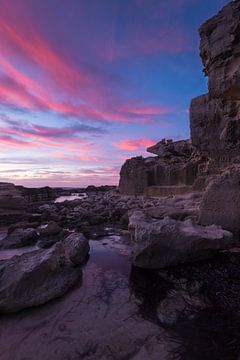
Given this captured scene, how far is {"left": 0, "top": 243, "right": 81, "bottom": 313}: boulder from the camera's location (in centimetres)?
457

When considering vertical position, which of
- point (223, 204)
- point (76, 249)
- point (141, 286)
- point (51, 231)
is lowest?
point (141, 286)

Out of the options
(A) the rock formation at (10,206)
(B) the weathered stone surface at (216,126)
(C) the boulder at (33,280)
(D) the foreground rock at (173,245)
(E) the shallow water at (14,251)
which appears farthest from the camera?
(A) the rock formation at (10,206)

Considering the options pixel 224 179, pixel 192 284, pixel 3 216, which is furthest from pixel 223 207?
pixel 3 216

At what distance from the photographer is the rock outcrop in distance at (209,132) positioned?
9984 mm

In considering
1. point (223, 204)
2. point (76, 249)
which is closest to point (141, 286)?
point (76, 249)

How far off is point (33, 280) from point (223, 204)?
18.5 feet

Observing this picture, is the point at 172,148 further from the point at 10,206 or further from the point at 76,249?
the point at 76,249

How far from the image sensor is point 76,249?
7.07 metres

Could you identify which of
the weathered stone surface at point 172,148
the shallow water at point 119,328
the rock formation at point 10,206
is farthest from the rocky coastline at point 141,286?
the weathered stone surface at point 172,148

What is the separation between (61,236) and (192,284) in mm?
6731

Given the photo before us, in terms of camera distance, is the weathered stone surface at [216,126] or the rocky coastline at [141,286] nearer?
the rocky coastline at [141,286]

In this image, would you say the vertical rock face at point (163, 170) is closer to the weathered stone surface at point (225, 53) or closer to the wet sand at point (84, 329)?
the weathered stone surface at point (225, 53)

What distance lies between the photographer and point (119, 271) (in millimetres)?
6367

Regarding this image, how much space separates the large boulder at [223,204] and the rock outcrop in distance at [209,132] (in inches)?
156
